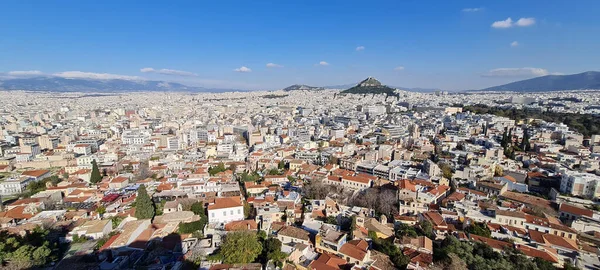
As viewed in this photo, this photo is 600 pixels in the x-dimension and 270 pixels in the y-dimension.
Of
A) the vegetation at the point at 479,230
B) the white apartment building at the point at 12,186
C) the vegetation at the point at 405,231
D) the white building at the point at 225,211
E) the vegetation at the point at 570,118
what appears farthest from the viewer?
the vegetation at the point at 570,118

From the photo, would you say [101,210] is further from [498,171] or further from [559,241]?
[498,171]

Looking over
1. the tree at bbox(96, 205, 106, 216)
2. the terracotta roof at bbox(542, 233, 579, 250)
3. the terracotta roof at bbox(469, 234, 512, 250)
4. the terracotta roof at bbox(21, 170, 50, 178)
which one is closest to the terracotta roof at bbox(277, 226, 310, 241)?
the terracotta roof at bbox(469, 234, 512, 250)

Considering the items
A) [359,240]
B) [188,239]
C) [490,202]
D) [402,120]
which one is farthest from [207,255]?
[402,120]

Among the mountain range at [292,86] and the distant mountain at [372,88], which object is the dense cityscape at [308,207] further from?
the mountain range at [292,86]

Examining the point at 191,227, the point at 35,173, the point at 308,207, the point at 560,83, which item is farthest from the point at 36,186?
the point at 560,83

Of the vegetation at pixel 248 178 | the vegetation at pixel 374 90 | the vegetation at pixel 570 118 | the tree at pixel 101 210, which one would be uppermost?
the vegetation at pixel 374 90

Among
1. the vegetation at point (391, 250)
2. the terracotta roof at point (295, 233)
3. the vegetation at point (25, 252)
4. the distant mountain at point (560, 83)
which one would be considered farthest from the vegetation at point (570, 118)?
the distant mountain at point (560, 83)

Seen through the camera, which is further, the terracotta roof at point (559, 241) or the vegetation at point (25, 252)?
the terracotta roof at point (559, 241)
